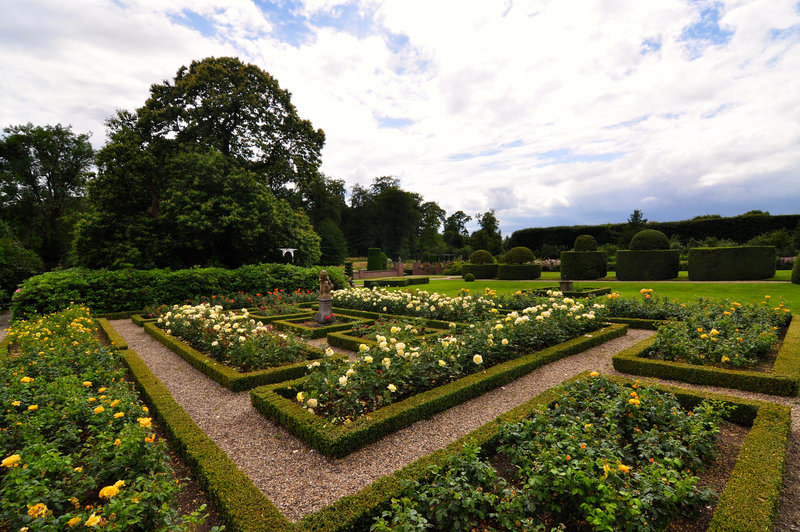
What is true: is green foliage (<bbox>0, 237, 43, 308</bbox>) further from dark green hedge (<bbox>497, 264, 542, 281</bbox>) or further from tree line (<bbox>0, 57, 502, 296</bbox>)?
dark green hedge (<bbox>497, 264, 542, 281</bbox>)

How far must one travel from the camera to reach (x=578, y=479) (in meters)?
2.63

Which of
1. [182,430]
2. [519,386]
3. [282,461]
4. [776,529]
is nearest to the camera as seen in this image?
[776,529]

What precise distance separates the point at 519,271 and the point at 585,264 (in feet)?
13.4

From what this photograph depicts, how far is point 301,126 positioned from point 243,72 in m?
4.00

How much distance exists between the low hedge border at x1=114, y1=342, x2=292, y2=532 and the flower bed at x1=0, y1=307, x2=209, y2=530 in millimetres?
283

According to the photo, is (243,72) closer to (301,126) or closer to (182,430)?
(301,126)

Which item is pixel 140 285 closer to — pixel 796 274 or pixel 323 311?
pixel 323 311

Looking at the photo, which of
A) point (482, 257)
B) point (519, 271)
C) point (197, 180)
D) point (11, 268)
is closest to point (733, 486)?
point (197, 180)

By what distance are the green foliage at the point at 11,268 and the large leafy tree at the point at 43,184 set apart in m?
9.82

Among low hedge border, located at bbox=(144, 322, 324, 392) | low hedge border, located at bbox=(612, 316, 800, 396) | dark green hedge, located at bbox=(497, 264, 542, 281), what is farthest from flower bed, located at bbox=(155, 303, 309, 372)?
dark green hedge, located at bbox=(497, 264, 542, 281)

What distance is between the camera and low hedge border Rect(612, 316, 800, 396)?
16.8 ft

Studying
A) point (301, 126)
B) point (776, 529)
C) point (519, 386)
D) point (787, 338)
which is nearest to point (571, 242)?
point (301, 126)

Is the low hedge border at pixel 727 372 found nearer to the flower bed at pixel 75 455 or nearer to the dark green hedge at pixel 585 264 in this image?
the flower bed at pixel 75 455

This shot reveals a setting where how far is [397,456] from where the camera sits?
3865 millimetres
